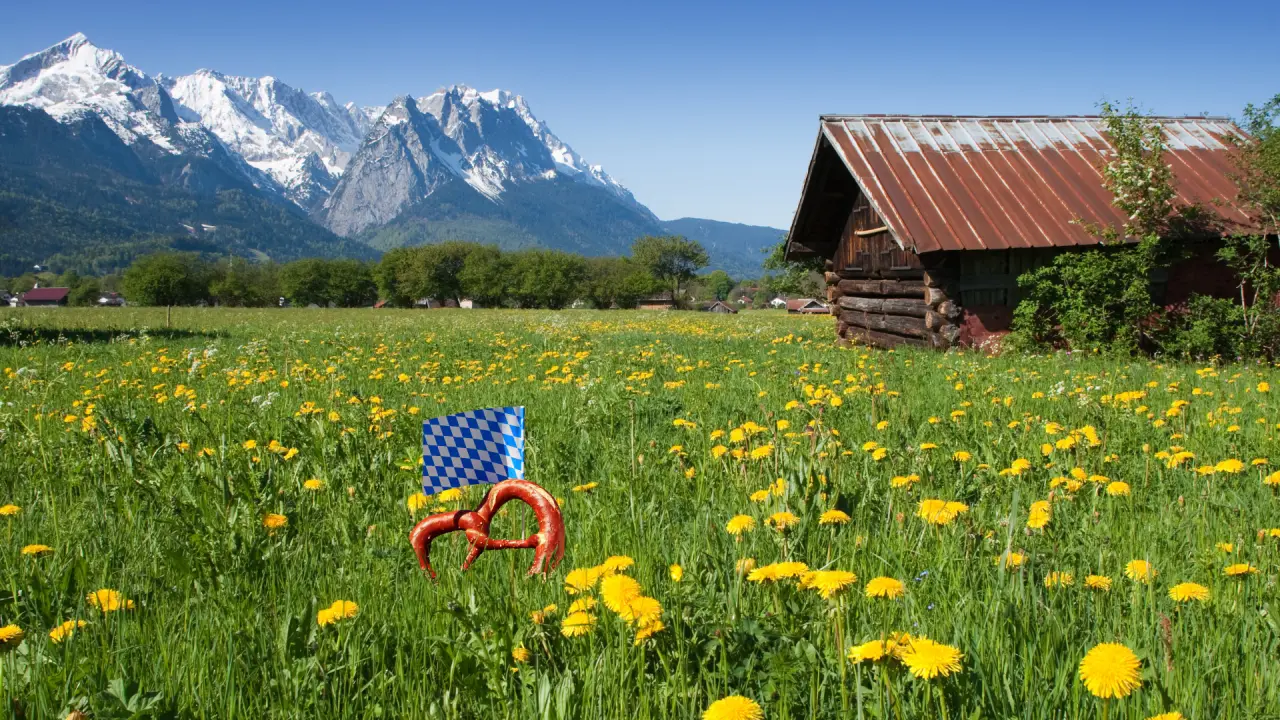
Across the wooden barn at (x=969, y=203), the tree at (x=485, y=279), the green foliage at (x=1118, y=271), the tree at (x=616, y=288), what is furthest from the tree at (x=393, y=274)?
the green foliage at (x=1118, y=271)

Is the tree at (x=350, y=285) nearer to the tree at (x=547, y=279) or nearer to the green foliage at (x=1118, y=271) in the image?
the tree at (x=547, y=279)

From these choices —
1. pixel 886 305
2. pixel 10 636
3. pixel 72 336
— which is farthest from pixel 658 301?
pixel 10 636

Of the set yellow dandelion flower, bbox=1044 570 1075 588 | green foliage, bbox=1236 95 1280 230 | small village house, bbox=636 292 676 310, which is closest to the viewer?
yellow dandelion flower, bbox=1044 570 1075 588

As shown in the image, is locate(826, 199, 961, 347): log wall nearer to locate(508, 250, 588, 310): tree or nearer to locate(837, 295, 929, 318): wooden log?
locate(837, 295, 929, 318): wooden log

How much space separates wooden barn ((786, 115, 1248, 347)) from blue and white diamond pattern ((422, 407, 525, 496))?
441 inches

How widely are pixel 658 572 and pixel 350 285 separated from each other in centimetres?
12437

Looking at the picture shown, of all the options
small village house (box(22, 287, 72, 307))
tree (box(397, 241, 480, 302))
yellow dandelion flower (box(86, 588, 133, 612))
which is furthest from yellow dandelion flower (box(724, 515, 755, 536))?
small village house (box(22, 287, 72, 307))

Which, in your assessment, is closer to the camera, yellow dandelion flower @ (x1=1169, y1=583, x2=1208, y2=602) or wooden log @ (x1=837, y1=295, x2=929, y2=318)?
yellow dandelion flower @ (x1=1169, y1=583, x2=1208, y2=602)

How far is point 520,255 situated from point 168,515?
11780cm

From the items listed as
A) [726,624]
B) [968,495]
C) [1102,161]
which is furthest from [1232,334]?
[726,624]

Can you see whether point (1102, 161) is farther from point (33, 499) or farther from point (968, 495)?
point (33, 499)

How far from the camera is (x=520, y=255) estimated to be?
118 m

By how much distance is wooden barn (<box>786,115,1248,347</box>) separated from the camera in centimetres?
1275

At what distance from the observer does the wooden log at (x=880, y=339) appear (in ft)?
46.5
